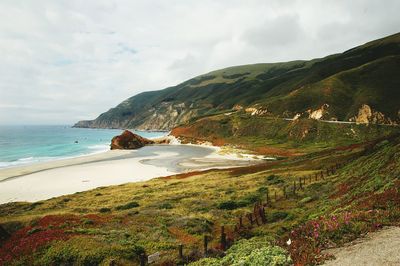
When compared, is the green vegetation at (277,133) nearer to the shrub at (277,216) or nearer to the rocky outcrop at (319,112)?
the rocky outcrop at (319,112)

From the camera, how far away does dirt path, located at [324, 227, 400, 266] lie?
1023 cm

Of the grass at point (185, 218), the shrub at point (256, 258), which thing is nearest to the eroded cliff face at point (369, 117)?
the grass at point (185, 218)

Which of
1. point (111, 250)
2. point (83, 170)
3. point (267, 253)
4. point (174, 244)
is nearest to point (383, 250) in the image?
point (267, 253)

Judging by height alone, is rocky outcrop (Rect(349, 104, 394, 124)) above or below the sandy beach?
above

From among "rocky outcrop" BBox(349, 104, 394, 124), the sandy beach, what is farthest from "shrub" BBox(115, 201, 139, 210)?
"rocky outcrop" BBox(349, 104, 394, 124)

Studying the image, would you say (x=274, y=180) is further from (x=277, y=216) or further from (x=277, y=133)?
(x=277, y=133)

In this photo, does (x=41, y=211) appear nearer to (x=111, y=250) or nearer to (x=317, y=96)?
(x=111, y=250)

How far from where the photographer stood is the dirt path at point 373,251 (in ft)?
33.6

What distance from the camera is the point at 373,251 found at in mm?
10938

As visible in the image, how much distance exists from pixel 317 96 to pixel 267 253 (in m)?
143

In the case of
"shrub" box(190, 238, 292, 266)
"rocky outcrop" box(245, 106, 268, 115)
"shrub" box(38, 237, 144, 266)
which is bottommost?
"shrub" box(38, 237, 144, 266)

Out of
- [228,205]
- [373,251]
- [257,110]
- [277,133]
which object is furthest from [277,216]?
[257,110]

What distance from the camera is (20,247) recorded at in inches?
671

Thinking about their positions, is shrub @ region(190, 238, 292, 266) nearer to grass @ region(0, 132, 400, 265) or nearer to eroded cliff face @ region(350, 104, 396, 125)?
grass @ region(0, 132, 400, 265)
